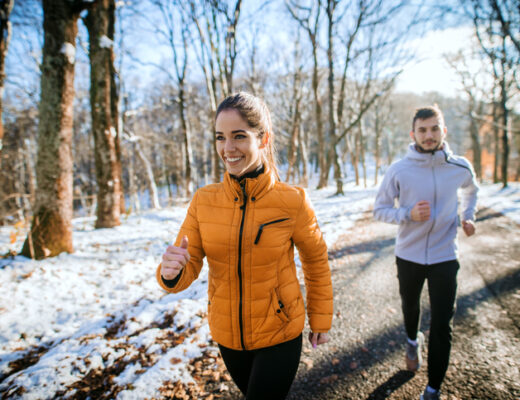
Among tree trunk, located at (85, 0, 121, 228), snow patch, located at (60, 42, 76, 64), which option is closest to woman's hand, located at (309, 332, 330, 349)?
snow patch, located at (60, 42, 76, 64)

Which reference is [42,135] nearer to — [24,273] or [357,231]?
[24,273]

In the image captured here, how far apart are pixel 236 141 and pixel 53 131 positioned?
18.1 feet

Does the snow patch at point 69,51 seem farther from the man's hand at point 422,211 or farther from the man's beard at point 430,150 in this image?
the man's hand at point 422,211

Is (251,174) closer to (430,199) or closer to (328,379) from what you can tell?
(430,199)

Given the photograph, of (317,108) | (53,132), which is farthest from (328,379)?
(317,108)

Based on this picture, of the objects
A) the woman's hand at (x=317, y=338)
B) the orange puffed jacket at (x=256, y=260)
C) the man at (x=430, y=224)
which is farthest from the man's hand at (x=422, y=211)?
the woman's hand at (x=317, y=338)

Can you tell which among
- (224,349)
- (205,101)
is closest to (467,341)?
(224,349)

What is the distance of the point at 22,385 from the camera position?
253cm

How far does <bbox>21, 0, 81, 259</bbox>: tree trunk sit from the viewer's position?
5.07 metres

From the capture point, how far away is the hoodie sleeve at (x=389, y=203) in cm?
239

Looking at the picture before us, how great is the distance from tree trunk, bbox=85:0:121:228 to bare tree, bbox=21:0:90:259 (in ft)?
7.38

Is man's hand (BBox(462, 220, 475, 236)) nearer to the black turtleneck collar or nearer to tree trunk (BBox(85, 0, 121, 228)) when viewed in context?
the black turtleneck collar

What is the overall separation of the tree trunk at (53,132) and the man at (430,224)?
5.90 m

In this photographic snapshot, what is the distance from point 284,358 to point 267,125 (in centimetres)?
141
